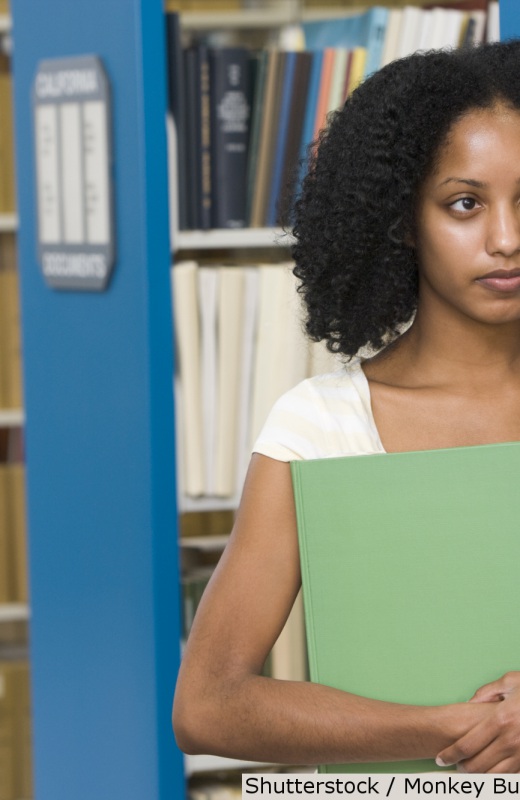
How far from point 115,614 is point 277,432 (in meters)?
1.10

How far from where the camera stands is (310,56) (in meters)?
2.36

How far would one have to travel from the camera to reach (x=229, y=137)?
2.31 metres

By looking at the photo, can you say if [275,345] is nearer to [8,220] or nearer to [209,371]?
[209,371]

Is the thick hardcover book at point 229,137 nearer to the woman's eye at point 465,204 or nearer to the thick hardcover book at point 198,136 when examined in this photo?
the thick hardcover book at point 198,136

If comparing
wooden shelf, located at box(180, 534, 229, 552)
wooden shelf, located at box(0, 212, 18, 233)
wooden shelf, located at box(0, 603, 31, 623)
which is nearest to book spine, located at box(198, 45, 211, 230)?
wooden shelf, located at box(180, 534, 229, 552)

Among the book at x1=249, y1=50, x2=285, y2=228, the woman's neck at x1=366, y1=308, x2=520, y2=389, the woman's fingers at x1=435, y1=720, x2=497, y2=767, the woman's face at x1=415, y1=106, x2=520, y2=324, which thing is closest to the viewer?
the woman's fingers at x1=435, y1=720, x2=497, y2=767

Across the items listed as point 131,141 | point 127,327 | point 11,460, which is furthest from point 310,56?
point 11,460

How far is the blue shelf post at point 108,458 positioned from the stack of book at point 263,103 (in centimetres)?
15

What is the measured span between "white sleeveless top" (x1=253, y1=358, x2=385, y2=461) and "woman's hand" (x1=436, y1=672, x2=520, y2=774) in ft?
0.96

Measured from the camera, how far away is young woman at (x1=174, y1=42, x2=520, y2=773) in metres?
1.13

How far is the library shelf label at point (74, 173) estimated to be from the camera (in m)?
2.20

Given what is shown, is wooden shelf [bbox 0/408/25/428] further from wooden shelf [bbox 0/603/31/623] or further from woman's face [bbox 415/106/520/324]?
woman's face [bbox 415/106/520/324]

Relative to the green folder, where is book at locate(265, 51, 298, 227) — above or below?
above

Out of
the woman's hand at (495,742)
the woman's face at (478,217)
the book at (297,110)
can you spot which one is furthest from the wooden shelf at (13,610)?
the woman's hand at (495,742)
